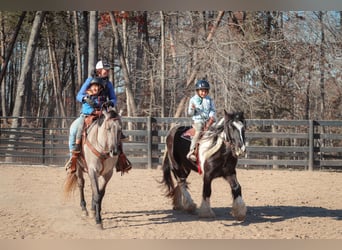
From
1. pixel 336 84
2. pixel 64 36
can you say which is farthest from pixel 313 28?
pixel 64 36

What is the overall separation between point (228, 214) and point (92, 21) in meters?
11.0

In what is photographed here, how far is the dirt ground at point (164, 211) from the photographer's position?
5.91 meters

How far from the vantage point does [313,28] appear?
55.4ft

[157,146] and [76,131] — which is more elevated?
[76,131]

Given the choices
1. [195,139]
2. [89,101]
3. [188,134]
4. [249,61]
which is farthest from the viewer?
[249,61]

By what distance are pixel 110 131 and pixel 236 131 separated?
1712mm

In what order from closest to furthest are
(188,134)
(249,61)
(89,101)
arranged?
(89,101), (188,134), (249,61)

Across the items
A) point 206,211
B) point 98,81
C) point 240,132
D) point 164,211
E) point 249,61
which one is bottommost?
point 164,211

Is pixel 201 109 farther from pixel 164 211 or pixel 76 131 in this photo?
pixel 76 131

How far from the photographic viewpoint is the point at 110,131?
6039 millimetres

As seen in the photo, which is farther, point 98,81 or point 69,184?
point 69,184

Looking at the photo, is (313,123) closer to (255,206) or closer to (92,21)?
(255,206)

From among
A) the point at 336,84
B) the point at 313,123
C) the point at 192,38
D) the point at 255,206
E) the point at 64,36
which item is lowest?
the point at 255,206

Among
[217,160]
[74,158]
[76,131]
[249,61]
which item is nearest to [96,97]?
[76,131]
